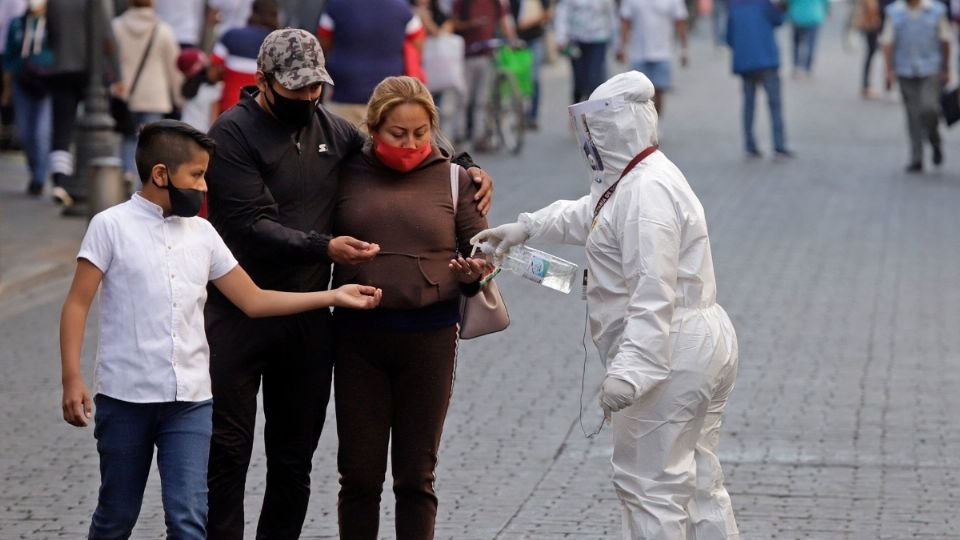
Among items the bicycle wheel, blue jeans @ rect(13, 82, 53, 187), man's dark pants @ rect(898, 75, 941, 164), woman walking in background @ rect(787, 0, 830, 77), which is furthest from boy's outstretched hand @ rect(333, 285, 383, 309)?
woman walking in background @ rect(787, 0, 830, 77)

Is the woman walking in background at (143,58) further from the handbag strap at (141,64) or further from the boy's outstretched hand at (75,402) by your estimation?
the boy's outstretched hand at (75,402)

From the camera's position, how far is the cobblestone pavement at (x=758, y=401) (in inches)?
265

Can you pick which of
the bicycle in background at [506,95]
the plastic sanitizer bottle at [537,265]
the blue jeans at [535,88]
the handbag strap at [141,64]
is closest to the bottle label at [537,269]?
the plastic sanitizer bottle at [537,265]

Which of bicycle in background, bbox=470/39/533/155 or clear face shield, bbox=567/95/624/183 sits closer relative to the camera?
clear face shield, bbox=567/95/624/183

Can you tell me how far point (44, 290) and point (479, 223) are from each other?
22.4ft

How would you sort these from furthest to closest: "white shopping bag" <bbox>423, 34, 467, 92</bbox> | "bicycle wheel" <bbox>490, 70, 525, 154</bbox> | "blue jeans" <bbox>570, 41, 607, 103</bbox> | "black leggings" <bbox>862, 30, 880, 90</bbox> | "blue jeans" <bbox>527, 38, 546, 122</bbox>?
"black leggings" <bbox>862, 30, 880, 90</bbox>, "blue jeans" <bbox>527, 38, 546, 122</bbox>, "blue jeans" <bbox>570, 41, 607, 103</bbox>, "bicycle wheel" <bbox>490, 70, 525, 154</bbox>, "white shopping bag" <bbox>423, 34, 467, 92</bbox>

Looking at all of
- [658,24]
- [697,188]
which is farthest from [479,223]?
[658,24]

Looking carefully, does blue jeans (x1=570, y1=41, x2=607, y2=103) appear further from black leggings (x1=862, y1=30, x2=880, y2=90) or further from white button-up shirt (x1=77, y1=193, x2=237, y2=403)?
white button-up shirt (x1=77, y1=193, x2=237, y2=403)

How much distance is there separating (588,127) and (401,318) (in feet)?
2.71

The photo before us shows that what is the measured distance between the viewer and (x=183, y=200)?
4.84 m

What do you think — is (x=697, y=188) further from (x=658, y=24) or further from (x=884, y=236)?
(x=658, y=24)

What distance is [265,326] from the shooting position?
5293 millimetres

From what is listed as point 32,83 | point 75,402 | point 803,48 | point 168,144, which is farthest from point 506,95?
point 75,402

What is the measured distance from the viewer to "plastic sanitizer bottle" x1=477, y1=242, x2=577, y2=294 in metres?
5.38
